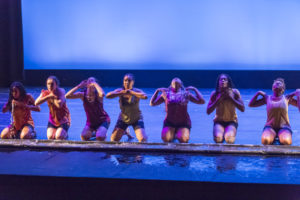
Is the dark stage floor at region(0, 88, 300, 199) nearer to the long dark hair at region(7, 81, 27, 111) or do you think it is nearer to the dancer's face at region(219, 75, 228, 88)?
the long dark hair at region(7, 81, 27, 111)

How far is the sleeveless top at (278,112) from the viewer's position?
4746 millimetres

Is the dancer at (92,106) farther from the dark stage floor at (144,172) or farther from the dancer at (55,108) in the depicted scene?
the dark stage floor at (144,172)

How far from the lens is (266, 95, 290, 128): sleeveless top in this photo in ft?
15.6

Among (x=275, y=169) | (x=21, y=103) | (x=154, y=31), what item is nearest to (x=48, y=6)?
(x=154, y=31)

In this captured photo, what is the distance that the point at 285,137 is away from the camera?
4.55 m

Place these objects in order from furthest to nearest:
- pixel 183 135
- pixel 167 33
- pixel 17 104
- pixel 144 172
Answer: pixel 167 33, pixel 17 104, pixel 183 135, pixel 144 172

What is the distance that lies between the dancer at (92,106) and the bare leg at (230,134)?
154cm

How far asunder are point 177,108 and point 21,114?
208cm

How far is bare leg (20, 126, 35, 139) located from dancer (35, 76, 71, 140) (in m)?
0.22

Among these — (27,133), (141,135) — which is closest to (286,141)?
(141,135)

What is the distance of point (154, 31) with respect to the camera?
11086 millimetres

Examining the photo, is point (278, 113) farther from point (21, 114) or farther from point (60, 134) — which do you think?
point (21, 114)

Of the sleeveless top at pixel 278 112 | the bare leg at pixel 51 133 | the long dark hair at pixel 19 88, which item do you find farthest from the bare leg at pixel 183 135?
the long dark hair at pixel 19 88

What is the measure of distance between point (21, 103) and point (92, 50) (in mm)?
6556
